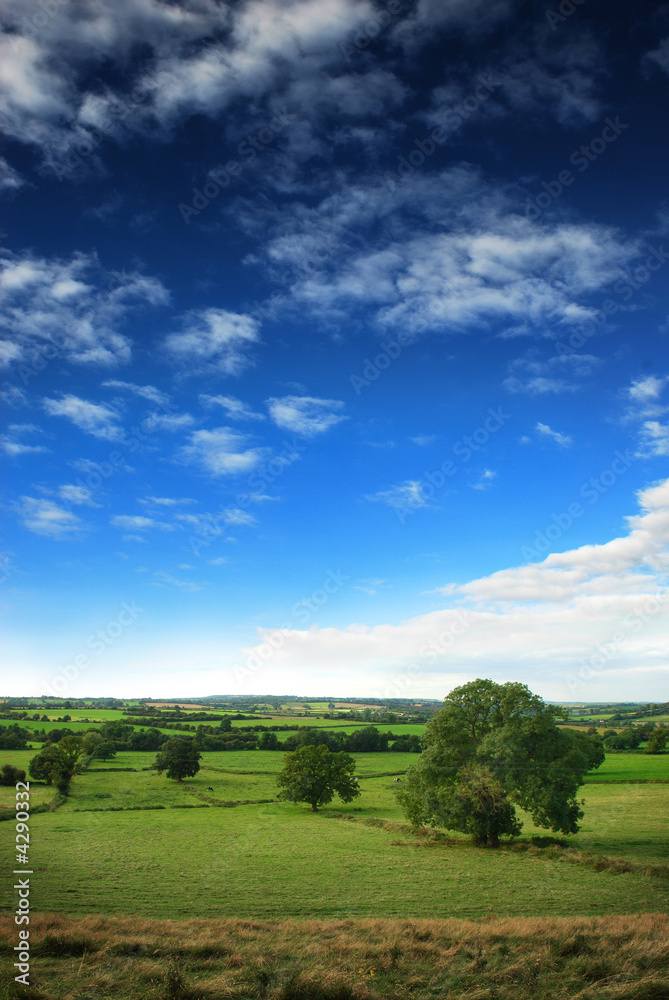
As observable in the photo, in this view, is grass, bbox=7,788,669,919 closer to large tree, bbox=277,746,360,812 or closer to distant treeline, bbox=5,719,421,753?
large tree, bbox=277,746,360,812

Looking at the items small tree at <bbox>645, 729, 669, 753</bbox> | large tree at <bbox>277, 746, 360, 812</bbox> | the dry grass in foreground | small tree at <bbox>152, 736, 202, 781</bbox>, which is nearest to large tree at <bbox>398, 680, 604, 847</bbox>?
the dry grass in foreground

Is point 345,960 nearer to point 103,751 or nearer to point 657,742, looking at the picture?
point 103,751

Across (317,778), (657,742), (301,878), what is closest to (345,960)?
(301,878)

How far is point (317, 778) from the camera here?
57.7 m

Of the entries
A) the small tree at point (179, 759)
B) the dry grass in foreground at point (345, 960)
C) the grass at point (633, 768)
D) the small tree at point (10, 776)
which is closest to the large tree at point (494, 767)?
the dry grass in foreground at point (345, 960)

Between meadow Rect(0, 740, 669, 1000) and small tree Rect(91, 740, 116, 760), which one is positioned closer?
meadow Rect(0, 740, 669, 1000)

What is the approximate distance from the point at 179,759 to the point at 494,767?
2233 inches

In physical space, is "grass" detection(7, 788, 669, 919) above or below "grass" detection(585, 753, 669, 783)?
above

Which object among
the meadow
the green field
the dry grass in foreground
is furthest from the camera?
the green field

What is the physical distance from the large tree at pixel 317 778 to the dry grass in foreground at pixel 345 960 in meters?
42.4

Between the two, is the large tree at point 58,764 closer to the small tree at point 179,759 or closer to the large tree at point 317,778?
the small tree at point 179,759

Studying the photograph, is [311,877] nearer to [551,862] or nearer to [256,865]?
[256,865]

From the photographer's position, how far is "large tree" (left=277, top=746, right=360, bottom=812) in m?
57.5

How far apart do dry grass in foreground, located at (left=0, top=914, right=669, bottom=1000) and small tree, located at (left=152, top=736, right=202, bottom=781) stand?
207 feet
